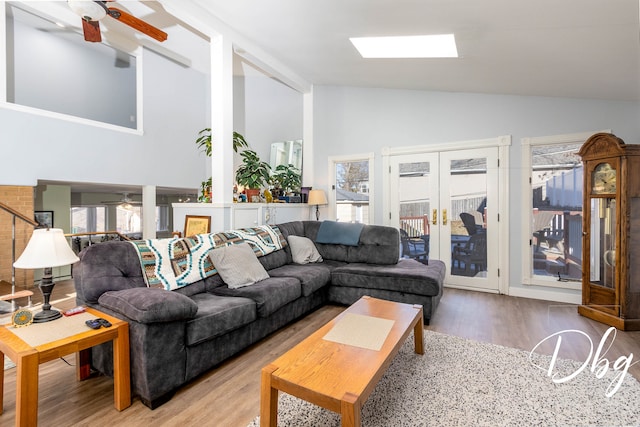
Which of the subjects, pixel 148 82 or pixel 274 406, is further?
pixel 148 82

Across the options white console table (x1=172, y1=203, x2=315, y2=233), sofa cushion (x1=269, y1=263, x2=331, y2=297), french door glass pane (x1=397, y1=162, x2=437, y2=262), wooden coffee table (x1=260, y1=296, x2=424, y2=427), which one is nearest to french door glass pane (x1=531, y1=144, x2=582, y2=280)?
french door glass pane (x1=397, y1=162, x2=437, y2=262)

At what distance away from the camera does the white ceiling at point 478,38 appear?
2137 mm

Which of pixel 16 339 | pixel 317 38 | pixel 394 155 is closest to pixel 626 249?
pixel 394 155

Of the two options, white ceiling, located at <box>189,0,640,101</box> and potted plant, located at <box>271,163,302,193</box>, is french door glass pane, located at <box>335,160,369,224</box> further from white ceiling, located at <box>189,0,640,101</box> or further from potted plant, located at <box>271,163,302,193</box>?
white ceiling, located at <box>189,0,640,101</box>

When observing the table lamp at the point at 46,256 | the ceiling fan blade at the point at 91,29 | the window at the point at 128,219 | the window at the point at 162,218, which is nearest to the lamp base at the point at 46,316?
the table lamp at the point at 46,256

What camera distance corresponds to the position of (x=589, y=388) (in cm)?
201

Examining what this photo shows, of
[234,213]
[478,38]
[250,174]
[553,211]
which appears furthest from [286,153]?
[553,211]

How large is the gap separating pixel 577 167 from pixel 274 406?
4192 millimetres

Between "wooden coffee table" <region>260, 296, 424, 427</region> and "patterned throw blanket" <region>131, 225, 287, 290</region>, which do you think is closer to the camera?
"wooden coffee table" <region>260, 296, 424, 427</region>

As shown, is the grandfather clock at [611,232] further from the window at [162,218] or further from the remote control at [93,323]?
the window at [162,218]

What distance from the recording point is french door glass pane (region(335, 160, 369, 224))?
510cm

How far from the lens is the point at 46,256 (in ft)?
6.06

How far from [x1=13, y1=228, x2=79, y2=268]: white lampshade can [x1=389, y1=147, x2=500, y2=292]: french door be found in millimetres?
3953

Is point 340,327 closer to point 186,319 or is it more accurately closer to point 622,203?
point 186,319
